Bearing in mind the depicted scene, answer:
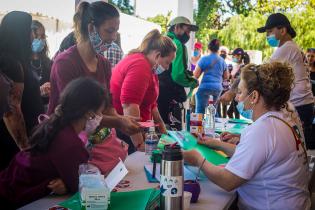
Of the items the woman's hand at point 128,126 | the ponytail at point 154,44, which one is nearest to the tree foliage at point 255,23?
the ponytail at point 154,44

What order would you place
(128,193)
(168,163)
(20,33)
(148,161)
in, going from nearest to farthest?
(168,163)
(128,193)
(148,161)
(20,33)

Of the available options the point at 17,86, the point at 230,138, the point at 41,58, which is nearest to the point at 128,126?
the point at 17,86

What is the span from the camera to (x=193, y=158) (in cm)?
171

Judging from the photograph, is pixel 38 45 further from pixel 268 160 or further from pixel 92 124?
pixel 268 160

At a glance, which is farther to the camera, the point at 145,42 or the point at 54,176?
the point at 145,42

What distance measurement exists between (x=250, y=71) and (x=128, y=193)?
781 mm

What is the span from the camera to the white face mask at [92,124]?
1.74 m

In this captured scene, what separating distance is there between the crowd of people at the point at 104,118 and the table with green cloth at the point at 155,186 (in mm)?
54

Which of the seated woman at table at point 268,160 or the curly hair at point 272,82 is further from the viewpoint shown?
the curly hair at point 272,82

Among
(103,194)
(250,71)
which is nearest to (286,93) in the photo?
(250,71)

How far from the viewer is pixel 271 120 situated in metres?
1.63

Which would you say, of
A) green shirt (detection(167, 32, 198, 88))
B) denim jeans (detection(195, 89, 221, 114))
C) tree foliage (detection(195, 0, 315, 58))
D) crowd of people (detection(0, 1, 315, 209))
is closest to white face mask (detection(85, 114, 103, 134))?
crowd of people (detection(0, 1, 315, 209))

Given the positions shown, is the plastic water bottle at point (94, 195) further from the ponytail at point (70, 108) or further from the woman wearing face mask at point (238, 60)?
the woman wearing face mask at point (238, 60)

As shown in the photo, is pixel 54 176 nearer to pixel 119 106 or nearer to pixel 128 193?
pixel 128 193
